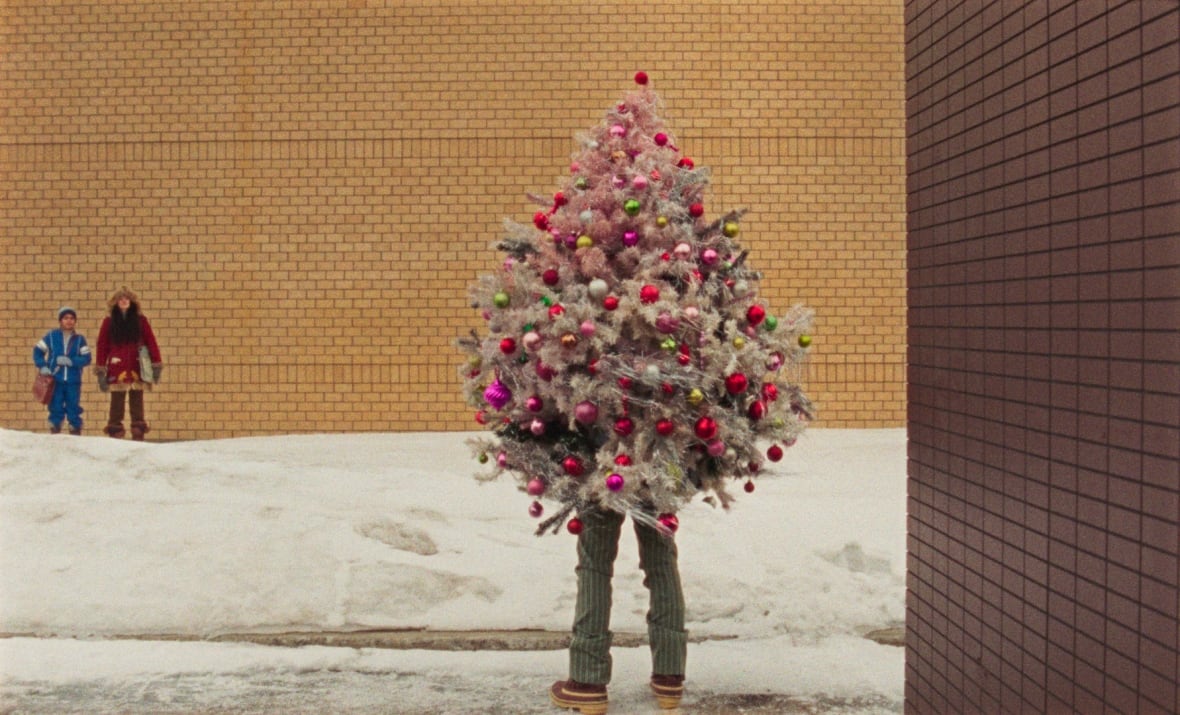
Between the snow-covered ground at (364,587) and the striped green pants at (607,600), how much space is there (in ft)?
0.93

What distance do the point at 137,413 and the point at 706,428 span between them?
34.4 feet

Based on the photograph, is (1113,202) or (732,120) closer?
(1113,202)

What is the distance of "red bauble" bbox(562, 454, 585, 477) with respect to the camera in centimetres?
538

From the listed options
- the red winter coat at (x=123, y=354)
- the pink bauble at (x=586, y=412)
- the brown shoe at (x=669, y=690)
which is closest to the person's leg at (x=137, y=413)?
the red winter coat at (x=123, y=354)

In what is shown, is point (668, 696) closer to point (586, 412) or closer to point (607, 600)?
point (607, 600)

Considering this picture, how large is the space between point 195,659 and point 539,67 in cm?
946

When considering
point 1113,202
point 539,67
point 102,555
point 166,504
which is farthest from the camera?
point 539,67

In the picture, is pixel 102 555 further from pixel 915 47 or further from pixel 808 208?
pixel 808 208

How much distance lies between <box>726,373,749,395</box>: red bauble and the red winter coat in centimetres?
1009

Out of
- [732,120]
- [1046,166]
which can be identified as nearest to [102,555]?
[1046,166]

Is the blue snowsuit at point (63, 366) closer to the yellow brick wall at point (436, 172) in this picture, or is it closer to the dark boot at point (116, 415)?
the dark boot at point (116, 415)

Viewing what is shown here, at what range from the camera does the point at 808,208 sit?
14.7 metres

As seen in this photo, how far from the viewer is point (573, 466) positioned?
5.39 m

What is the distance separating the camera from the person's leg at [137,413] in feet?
47.1
